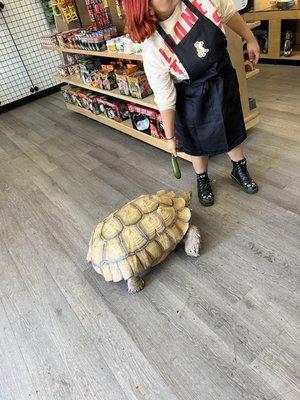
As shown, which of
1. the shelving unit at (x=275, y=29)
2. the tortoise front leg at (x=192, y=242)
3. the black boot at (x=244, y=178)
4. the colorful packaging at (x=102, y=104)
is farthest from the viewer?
the shelving unit at (x=275, y=29)

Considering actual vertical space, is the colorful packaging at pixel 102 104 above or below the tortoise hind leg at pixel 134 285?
above

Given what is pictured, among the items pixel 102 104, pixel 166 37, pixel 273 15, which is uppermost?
pixel 166 37

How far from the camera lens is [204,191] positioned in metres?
1.81

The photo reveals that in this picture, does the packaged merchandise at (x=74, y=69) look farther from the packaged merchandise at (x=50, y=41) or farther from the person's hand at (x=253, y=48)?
the person's hand at (x=253, y=48)

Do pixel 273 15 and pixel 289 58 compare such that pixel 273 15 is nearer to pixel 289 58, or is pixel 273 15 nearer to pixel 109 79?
pixel 289 58

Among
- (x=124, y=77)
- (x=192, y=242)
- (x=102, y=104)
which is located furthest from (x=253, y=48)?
(x=102, y=104)

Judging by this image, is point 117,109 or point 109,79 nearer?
point 109,79

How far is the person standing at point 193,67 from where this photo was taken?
1192 millimetres

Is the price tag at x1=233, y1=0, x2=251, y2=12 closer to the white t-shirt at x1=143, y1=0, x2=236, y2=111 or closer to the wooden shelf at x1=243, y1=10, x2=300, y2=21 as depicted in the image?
the white t-shirt at x1=143, y1=0, x2=236, y2=111

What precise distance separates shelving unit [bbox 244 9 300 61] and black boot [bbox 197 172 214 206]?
2171 millimetres

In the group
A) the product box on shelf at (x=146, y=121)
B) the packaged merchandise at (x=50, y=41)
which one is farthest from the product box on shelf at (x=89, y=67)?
the product box on shelf at (x=146, y=121)

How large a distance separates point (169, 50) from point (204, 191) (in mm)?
808

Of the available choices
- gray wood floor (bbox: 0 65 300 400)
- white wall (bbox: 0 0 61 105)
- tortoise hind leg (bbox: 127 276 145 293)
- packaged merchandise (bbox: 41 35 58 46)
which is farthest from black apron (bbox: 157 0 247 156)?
white wall (bbox: 0 0 61 105)

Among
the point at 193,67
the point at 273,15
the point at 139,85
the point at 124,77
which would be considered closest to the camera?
the point at 193,67
